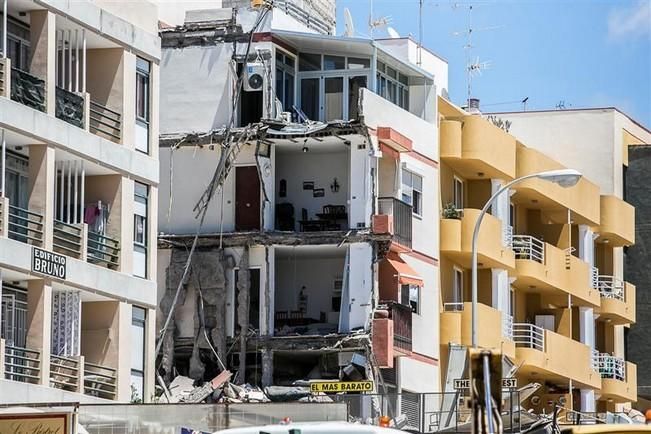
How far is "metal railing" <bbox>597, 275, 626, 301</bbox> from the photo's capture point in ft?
249

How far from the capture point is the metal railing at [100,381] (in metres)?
45.3

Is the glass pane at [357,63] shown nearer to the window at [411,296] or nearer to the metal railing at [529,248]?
the window at [411,296]

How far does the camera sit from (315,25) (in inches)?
2454

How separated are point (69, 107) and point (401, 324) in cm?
1543

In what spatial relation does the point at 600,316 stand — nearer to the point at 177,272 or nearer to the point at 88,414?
the point at 177,272

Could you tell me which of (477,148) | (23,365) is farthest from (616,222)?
(23,365)

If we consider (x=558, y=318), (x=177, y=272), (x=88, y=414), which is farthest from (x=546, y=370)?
(x=88, y=414)

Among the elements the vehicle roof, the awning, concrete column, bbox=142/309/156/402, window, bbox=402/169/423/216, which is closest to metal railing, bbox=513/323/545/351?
window, bbox=402/169/423/216

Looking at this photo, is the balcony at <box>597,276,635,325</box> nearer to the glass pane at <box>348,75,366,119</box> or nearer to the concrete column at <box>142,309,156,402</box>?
the glass pane at <box>348,75,366,119</box>

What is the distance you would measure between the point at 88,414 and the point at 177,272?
804 inches

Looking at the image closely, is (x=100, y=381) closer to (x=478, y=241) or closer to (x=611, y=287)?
(x=478, y=241)

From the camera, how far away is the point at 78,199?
45781mm

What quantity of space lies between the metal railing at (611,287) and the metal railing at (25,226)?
35659 mm

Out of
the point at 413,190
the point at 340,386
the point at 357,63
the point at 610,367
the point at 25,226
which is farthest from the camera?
the point at 610,367
